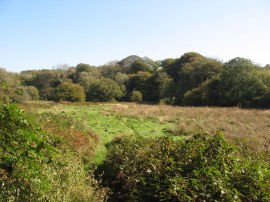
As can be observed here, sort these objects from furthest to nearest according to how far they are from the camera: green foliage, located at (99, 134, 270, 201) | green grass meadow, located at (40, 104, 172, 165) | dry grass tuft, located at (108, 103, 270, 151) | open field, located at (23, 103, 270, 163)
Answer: green grass meadow, located at (40, 104, 172, 165) < open field, located at (23, 103, 270, 163) < dry grass tuft, located at (108, 103, 270, 151) < green foliage, located at (99, 134, 270, 201)

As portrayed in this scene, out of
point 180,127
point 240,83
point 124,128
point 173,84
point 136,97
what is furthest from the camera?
point 136,97

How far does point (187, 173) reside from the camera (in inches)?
301

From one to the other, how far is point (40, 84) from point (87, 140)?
2156 inches

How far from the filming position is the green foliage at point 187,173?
6.07 meters

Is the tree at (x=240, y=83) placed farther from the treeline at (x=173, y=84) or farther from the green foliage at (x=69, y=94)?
the green foliage at (x=69, y=94)

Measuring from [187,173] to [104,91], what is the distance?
47073mm

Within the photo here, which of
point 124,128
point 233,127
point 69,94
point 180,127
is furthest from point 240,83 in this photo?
point 69,94

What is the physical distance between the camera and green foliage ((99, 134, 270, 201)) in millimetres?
6066

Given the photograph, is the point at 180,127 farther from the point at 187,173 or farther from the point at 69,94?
the point at 69,94

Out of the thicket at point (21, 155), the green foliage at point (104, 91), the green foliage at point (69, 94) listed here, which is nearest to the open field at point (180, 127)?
the thicket at point (21, 155)

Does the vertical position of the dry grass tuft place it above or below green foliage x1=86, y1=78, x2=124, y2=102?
below

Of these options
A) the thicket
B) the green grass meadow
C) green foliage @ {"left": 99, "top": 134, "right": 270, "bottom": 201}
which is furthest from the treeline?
the thicket

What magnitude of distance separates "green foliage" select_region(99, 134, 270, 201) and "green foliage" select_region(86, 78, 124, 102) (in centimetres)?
4234

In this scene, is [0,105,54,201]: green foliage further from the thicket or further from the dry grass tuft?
the dry grass tuft
